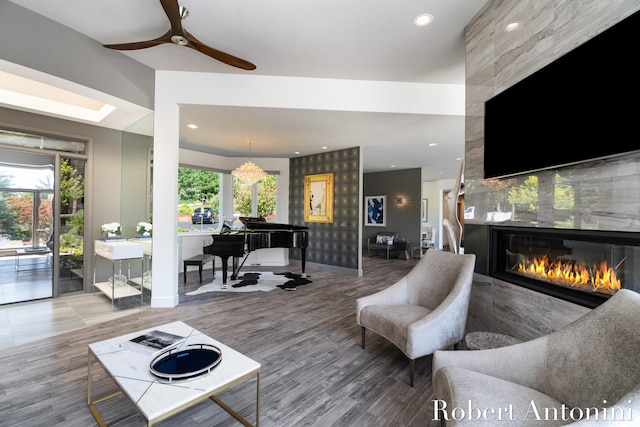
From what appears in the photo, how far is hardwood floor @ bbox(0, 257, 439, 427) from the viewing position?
5.67 ft

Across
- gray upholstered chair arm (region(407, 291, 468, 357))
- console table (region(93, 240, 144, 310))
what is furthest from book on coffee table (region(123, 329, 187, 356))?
console table (region(93, 240, 144, 310))

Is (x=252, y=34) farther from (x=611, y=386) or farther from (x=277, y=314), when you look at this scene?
(x=611, y=386)

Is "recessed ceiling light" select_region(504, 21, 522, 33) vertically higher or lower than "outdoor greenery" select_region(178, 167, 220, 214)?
higher

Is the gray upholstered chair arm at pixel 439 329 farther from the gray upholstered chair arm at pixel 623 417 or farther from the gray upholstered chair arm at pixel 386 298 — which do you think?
the gray upholstered chair arm at pixel 623 417

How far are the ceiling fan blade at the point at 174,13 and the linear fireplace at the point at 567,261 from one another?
10.2 feet

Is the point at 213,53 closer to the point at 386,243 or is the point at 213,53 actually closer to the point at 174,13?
the point at 174,13

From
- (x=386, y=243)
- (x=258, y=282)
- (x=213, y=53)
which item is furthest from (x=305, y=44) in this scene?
(x=386, y=243)

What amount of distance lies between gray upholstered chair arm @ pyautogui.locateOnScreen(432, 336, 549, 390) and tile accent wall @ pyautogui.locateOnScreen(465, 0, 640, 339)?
0.49 metres

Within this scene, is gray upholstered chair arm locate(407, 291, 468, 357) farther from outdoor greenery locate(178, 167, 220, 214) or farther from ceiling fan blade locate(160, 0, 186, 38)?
outdoor greenery locate(178, 167, 220, 214)

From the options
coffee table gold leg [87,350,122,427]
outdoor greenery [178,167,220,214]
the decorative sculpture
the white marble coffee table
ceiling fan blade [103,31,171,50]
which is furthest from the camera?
outdoor greenery [178,167,220,214]

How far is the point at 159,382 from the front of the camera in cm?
137

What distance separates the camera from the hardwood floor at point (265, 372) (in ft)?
5.67

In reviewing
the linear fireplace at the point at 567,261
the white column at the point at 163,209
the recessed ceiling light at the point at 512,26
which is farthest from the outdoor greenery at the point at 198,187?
the recessed ceiling light at the point at 512,26

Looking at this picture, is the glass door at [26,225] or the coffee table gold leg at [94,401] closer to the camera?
the coffee table gold leg at [94,401]
